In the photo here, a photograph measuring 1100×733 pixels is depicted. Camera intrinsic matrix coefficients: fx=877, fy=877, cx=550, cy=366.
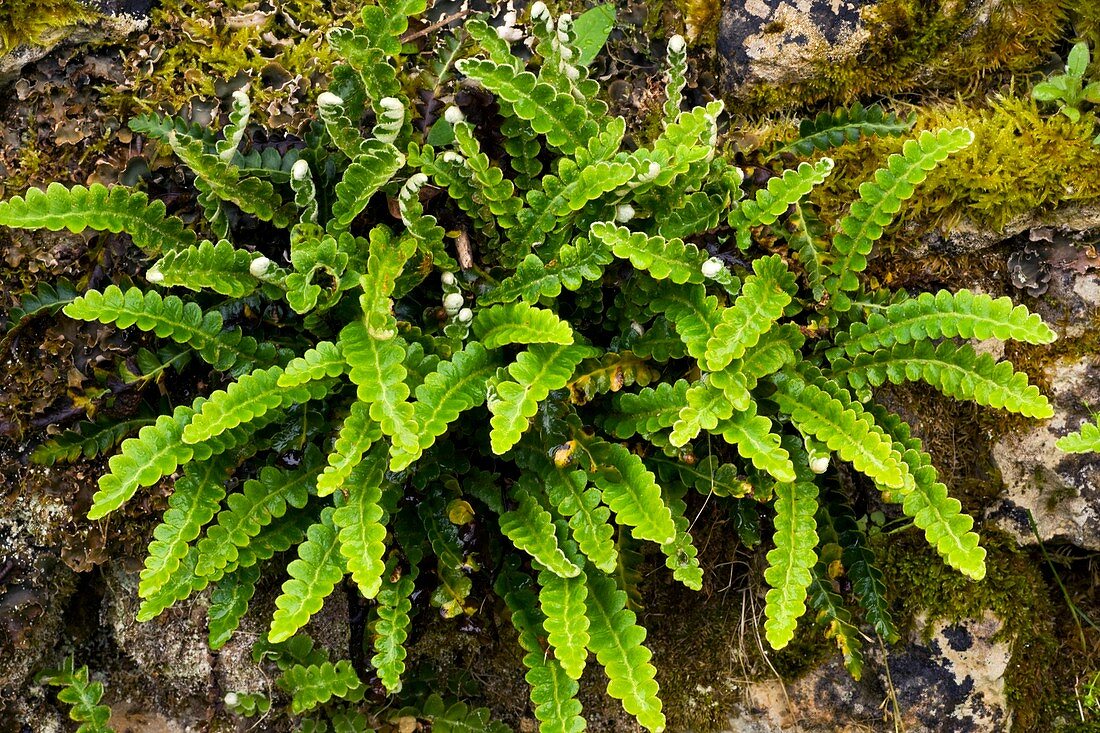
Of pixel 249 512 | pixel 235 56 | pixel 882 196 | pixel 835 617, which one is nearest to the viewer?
pixel 249 512

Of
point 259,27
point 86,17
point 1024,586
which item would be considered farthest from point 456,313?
point 1024,586

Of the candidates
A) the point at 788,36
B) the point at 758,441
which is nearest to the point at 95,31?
the point at 788,36

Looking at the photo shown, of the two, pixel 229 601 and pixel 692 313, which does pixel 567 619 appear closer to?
pixel 692 313

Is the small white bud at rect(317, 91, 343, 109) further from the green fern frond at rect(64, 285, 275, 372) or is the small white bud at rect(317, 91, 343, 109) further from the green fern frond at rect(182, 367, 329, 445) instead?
the green fern frond at rect(182, 367, 329, 445)

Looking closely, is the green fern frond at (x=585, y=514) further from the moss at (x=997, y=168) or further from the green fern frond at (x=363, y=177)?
the moss at (x=997, y=168)

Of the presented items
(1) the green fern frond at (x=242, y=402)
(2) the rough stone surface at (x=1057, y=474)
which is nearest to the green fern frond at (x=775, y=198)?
(2) the rough stone surface at (x=1057, y=474)

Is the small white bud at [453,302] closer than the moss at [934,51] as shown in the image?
Yes

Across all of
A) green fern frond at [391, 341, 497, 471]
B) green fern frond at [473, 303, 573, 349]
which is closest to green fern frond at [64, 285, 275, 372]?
green fern frond at [391, 341, 497, 471]
